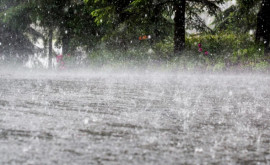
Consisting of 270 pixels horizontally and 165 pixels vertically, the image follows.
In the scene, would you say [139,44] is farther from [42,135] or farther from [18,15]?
[42,135]

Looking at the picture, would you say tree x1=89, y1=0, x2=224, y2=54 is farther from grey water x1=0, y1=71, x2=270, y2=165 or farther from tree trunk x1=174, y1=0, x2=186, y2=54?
grey water x1=0, y1=71, x2=270, y2=165

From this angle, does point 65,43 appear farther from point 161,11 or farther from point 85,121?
point 85,121

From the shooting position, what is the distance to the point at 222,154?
234 cm

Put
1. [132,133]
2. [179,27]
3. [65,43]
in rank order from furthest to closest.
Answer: [65,43]
[179,27]
[132,133]

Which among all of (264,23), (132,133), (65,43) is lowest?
(132,133)

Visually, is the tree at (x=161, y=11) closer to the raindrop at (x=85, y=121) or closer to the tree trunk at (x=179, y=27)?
the tree trunk at (x=179, y=27)

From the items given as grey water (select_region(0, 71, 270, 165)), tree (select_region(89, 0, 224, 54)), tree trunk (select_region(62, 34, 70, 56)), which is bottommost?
grey water (select_region(0, 71, 270, 165))

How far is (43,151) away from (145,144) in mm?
630

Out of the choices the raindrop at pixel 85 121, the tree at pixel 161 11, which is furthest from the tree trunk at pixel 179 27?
the raindrop at pixel 85 121

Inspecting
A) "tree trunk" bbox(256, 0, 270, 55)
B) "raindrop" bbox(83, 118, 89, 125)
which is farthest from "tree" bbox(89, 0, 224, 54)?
"raindrop" bbox(83, 118, 89, 125)

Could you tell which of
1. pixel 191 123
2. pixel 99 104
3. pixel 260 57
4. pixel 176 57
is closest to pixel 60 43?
pixel 176 57

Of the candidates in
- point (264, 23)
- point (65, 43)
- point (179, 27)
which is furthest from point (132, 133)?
point (65, 43)

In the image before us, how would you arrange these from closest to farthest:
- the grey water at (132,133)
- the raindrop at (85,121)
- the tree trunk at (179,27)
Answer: the grey water at (132,133), the raindrop at (85,121), the tree trunk at (179,27)

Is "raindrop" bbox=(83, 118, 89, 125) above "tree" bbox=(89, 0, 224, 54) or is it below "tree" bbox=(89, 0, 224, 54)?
below
